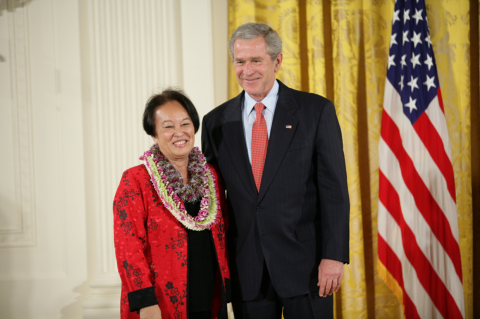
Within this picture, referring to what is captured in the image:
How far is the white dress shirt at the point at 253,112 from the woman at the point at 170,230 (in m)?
0.25

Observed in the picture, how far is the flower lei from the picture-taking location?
1.55 metres

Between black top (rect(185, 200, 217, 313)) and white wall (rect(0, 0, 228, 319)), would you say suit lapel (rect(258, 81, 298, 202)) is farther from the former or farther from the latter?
white wall (rect(0, 0, 228, 319))

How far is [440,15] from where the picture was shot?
9.16ft

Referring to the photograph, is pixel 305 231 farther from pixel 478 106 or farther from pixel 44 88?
pixel 44 88

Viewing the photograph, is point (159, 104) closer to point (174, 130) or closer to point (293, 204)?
point (174, 130)

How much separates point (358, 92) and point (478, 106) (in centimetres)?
92

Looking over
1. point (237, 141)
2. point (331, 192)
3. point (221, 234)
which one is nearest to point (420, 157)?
point (331, 192)

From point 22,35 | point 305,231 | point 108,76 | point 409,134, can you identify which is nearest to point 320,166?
point 305,231

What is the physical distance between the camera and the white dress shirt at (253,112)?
179cm

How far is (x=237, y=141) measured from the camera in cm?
179

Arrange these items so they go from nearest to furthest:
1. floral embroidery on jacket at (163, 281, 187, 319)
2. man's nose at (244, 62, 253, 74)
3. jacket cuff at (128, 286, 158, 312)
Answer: jacket cuff at (128, 286, 158, 312)
floral embroidery on jacket at (163, 281, 187, 319)
man's nose at (244, 62, 253, 74)

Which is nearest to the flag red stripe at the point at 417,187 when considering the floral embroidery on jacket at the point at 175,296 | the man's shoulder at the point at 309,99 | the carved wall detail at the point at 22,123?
the man's shoulder at the point at 309,99

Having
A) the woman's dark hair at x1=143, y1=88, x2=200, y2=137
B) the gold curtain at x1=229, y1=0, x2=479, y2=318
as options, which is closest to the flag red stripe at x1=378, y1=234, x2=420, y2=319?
the gold curtain at x1=229, y1=0, x2=479, y2=318

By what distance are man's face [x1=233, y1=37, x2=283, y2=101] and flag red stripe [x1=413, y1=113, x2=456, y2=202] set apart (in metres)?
1.43
